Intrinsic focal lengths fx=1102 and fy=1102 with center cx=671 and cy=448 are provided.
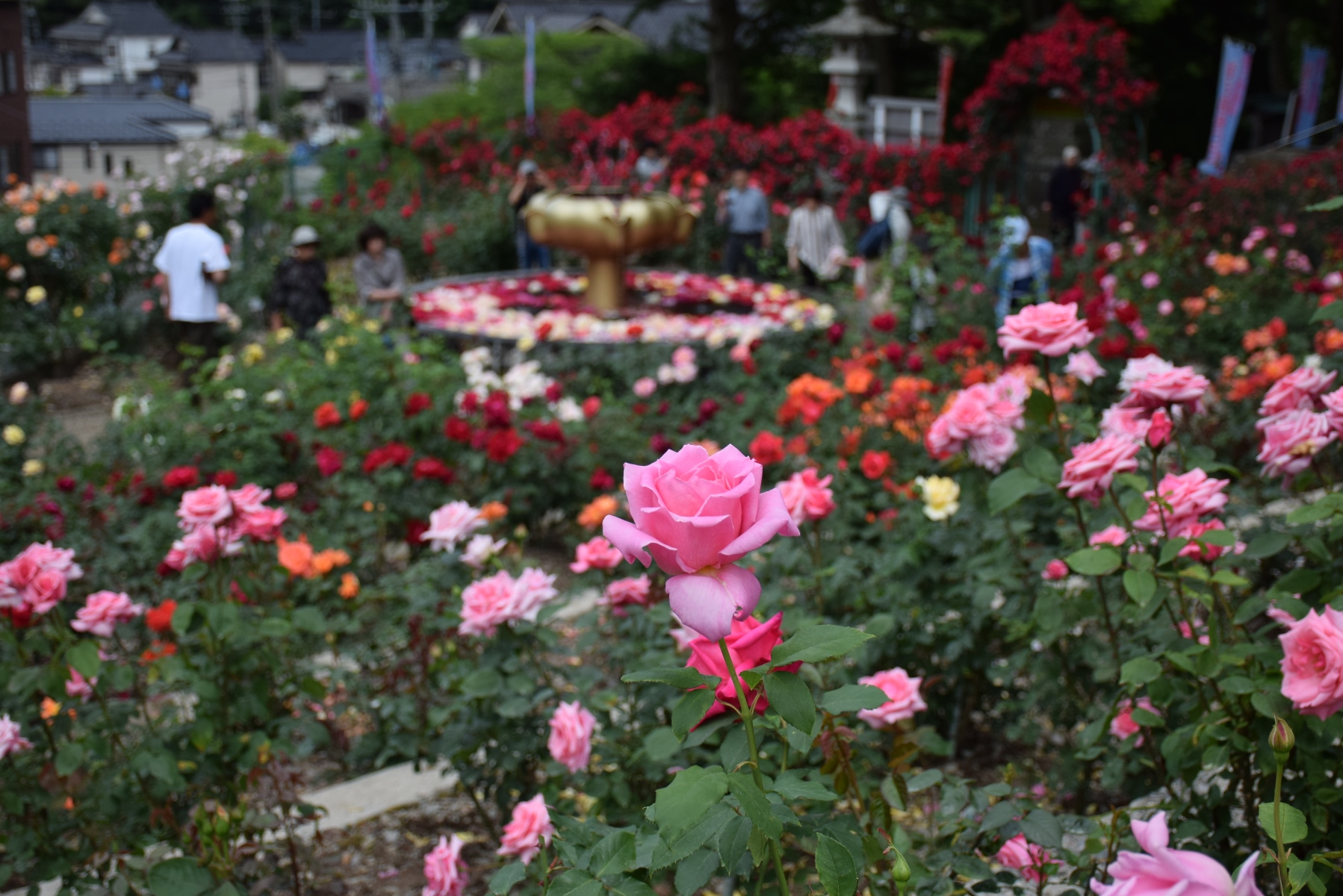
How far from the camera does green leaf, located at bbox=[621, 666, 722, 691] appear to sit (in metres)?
0.97

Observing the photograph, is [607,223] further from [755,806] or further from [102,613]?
[755,806]

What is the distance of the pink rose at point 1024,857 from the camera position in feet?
4.58

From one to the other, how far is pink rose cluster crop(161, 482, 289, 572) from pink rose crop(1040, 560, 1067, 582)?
1.48 m

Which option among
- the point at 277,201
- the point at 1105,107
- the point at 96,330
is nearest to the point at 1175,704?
the point at 96,330

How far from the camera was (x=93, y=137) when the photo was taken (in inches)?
758

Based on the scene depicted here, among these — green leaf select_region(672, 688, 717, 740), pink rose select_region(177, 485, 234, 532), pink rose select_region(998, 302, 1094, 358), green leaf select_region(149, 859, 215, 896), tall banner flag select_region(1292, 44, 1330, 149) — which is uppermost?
tall banner flag select_region(1292, 44, 1330, 149)

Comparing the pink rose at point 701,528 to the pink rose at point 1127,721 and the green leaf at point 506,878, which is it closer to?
the green leaf at point 506,878

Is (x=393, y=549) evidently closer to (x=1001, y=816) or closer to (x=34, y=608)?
(x=34, y=608)

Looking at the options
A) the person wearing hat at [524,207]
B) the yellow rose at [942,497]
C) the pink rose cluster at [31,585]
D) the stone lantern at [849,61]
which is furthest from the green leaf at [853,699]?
the stone lantern at [849,61]

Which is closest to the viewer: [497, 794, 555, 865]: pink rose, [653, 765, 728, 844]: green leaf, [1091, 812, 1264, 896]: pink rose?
[1091, 812, 1264, 896]: pink rose

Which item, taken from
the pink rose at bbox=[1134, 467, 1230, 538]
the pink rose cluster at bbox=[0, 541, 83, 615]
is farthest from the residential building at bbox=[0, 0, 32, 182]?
the pink rose at bbox=[1134, 467, 1230, 538]

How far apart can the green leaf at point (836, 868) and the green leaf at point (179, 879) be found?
1005mm

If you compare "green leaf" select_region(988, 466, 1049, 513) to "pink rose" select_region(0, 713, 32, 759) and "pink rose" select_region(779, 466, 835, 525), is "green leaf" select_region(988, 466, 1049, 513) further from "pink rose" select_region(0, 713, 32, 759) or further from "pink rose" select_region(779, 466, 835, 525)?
"pink rose" select_region(0, 713, 32, 759)

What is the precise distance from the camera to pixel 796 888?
1873mm
